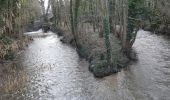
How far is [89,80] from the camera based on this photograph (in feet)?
70.0

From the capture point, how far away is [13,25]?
39469mm

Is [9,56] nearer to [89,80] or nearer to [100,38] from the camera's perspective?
[100,38]

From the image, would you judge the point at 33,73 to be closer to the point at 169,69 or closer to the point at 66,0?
the point at 169,69

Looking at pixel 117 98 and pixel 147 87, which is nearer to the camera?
pixel 117 98

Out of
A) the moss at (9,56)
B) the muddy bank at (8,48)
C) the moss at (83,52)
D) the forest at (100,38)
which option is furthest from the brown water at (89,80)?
the muddy bank at (8,48)

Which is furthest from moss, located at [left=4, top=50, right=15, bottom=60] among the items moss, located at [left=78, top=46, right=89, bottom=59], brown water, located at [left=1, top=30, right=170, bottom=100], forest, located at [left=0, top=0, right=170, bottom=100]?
moss, located at [left=78, top=46, right=89, bottom=59]

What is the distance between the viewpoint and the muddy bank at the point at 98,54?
A: 72.7 ft

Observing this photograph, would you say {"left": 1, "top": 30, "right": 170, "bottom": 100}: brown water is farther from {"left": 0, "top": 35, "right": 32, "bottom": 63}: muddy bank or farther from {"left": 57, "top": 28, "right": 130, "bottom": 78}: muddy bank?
{"left": 0, "top": 35, "right": 32, "bottom": 63}: muddy bank

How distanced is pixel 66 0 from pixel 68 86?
32551mm

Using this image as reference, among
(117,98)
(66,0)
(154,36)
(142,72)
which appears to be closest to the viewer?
(117,98)

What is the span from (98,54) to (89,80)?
13.8ft

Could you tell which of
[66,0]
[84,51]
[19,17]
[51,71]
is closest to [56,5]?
[66,0]

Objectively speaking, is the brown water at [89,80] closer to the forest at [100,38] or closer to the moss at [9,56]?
the forest at [100,38]

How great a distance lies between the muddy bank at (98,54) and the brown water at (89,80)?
0.54 metres
